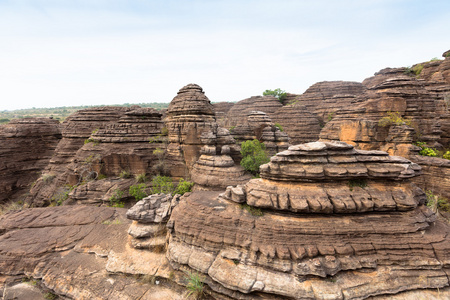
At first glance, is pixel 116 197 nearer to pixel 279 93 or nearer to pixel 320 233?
pixel 320 233

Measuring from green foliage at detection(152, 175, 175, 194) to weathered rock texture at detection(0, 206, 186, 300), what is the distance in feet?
18.7

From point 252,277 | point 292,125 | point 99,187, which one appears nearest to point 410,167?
point 252,277

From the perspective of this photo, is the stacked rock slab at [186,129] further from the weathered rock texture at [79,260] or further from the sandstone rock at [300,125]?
the sandstone rock at [300,125]

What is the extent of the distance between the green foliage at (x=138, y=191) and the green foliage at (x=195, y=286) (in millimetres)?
10183

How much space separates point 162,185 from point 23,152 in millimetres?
15131

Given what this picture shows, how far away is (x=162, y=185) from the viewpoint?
1449cm

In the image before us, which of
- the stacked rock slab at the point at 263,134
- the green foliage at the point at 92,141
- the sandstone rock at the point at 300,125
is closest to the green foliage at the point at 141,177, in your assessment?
the green foliage at the point at 92,141

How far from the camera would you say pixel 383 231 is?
489 centimetres

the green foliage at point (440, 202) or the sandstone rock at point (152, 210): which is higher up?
the sandstone rock at point (152, 210)

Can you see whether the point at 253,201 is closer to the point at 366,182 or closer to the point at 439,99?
the point at 366,182

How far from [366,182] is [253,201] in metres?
3.37

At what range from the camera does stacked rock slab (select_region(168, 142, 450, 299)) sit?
4.45 m

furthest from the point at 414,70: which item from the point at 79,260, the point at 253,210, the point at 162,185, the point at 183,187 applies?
the point at 79,260

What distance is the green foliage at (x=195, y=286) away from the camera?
5.00 metres
